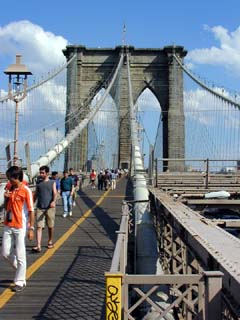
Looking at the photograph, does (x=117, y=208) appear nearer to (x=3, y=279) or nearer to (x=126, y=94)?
(x=3, y=279)

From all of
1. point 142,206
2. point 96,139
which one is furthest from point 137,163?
point 96,139

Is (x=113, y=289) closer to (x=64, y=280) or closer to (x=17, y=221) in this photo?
(x=17, y=221)

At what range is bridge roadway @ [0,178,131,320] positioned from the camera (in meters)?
5.95

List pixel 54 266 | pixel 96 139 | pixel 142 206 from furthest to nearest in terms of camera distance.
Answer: pixel 96 139 < pixel 142 206 < pixel 54 266

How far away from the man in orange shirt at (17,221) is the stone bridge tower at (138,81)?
62122 millimetres

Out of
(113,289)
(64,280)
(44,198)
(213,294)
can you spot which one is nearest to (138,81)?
(44,198)

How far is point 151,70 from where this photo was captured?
73.8m

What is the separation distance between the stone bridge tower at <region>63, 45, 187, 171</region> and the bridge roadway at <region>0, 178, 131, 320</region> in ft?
190

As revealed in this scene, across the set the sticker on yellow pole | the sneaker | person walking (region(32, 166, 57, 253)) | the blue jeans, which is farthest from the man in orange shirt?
the blue jeans

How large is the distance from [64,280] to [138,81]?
67.5m

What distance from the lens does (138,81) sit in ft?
243

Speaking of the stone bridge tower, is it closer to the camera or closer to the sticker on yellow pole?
the camera

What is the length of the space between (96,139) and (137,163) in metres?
43.4

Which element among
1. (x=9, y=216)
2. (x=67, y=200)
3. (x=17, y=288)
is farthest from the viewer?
(x=67, y=200)
